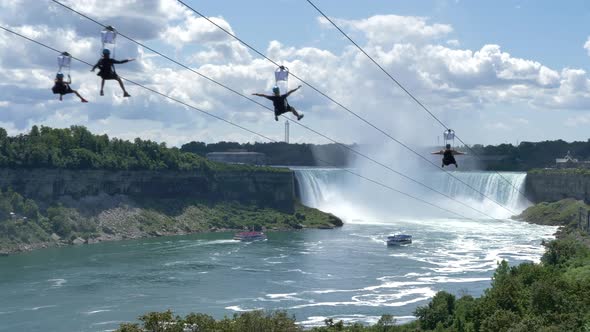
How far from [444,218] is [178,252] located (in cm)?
3905

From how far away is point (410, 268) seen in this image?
46844 millimetres

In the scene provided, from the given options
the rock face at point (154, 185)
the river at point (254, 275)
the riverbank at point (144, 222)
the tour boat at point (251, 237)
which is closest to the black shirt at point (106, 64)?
the river at point (254, 275)

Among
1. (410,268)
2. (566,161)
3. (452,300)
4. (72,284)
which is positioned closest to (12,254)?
(72,284)

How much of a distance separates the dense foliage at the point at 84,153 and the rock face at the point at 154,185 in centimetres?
70

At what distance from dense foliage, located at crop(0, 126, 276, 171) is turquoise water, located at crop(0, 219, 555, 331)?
13.5m

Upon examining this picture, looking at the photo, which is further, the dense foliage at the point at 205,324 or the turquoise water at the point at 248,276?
the turquoise water at the point at 248,276

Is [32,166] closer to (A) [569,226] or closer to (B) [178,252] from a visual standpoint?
(B) [178,252]

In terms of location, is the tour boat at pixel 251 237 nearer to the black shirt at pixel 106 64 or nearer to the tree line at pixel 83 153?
the tree line at pixel 83 153

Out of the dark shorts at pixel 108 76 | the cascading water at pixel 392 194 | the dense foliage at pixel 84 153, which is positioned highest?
the dense foliage at pixel 84 153

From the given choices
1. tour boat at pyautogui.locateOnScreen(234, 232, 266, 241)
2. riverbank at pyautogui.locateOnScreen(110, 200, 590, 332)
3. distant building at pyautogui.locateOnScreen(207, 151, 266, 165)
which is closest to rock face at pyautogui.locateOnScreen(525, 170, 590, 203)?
tour boat at pyautogui.locateOnScreen(234, 232, 266, 241)

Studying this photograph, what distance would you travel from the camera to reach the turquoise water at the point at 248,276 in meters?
35.2

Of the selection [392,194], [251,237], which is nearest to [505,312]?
[251,237]

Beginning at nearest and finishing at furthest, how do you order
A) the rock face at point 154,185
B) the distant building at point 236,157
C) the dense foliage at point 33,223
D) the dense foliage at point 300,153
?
the dense foliage at point 33,223, the rock face at point 154,185, the distant building at point 236,157, the dense foliage at point 300,153

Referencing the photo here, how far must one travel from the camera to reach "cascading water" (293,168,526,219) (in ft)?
295
